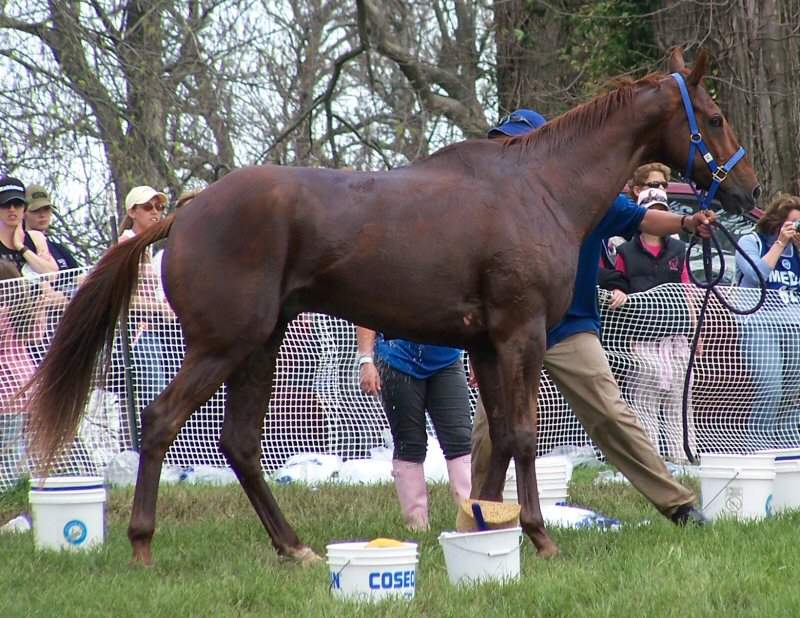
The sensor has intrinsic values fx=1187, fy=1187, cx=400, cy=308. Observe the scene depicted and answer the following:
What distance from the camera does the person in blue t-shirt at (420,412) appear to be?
21.3 feet

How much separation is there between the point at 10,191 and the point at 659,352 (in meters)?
4.78

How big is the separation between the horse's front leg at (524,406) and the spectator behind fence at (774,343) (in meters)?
4.05

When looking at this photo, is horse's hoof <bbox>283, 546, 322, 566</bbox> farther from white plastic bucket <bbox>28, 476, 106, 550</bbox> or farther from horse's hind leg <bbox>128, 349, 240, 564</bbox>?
white plastic bucket <bbox>28, 476, 106, 550</bbox>

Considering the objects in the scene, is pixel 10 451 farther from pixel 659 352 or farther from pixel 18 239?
pixel 659 352

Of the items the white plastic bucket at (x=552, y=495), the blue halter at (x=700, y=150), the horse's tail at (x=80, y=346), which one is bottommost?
the white plastic bucket at (x=552, y=495)

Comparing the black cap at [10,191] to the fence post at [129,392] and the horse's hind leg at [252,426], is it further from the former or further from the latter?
the horse's hind leg at [252,426]

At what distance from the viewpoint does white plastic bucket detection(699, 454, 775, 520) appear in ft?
20.5

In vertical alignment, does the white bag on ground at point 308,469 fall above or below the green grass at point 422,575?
above

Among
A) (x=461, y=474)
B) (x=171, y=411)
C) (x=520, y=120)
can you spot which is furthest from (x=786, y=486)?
→ (x=171, y=411)

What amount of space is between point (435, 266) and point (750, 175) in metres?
1.74

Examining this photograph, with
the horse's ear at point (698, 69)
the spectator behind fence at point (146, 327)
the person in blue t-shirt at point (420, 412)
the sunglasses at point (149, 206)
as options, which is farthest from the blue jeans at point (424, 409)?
the sunglasses at point (149, 206)

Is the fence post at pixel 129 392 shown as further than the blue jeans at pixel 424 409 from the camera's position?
Yes

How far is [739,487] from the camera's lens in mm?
6273

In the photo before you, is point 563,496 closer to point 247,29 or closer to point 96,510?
point 96,510
